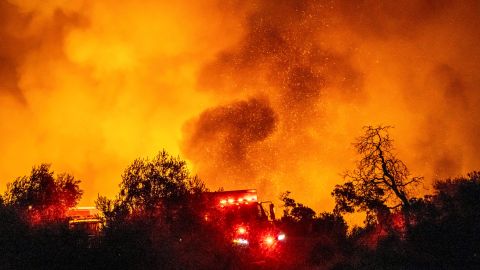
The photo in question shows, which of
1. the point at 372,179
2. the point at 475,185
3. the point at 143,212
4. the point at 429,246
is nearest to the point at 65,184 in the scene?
the point at 143,212

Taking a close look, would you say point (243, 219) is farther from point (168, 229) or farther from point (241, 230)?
point (168, 229)

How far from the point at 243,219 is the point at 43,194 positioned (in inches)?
815

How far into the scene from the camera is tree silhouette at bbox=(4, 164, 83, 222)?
35.3 m

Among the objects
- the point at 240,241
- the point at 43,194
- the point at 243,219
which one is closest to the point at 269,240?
the point at 243,219

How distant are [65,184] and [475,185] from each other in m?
38.7

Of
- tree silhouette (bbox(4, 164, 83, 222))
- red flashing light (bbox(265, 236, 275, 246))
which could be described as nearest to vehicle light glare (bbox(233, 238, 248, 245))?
red flashing light (bbox(265, 236, 275, 246))

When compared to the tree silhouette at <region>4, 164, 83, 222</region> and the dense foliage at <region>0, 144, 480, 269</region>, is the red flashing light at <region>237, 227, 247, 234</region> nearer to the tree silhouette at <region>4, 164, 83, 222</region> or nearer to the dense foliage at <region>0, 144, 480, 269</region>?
the dense foliage at <region>0, 144, 480, 269</region>

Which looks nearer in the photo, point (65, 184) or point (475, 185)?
point (475, 185)

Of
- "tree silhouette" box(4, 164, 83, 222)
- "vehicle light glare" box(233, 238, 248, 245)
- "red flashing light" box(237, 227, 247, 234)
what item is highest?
"tree silhouette" box(4, 164, 83, 222)

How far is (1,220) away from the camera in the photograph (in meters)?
25.8

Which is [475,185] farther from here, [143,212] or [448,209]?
[143,212]

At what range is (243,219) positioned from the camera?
132 feet

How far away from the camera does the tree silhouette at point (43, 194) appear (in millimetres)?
35312

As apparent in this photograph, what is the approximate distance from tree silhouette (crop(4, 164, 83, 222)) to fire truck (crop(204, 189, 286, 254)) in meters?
14.6
